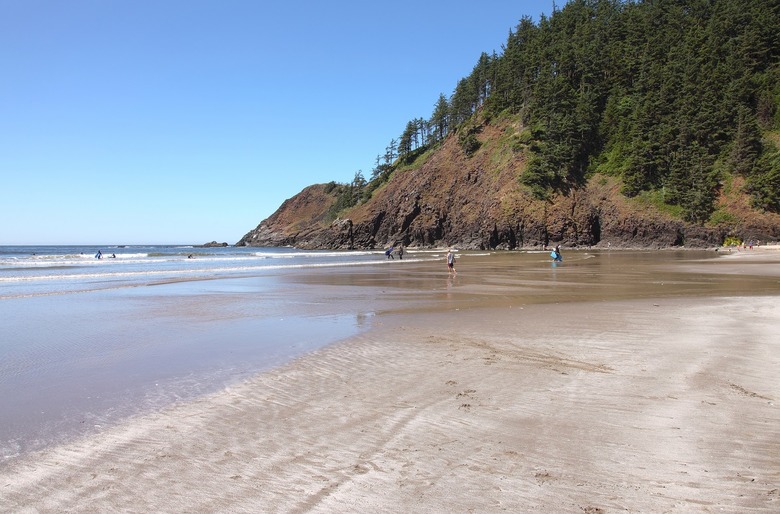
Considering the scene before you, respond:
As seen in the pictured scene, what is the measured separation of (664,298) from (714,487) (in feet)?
48.0

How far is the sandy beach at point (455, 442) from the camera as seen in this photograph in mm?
3934

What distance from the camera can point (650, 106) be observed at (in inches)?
2906

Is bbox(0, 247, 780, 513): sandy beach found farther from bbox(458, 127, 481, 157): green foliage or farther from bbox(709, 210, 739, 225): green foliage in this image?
bbox(458, 127, 481, 157): green foliage

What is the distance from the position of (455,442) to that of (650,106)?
275 feet

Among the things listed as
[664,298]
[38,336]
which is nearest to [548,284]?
[664,298]

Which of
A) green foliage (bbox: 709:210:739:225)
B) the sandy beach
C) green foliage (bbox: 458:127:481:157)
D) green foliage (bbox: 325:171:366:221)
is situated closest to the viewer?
the sandy beach

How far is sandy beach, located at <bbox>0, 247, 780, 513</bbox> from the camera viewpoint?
3.93 metres

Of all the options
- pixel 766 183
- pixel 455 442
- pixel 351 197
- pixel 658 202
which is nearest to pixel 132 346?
pixel 455 442

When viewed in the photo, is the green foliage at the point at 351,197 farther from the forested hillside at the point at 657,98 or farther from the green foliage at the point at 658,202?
the green foliage at the point at 658,202

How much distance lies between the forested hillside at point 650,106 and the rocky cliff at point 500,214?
49.8 inches

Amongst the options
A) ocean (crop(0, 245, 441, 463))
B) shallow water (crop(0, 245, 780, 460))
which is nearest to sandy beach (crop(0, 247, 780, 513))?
ocean (crop(0, 245, 441, 463))

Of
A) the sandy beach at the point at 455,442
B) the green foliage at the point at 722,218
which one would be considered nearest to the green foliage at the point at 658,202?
the green foliage at the point at 722,218

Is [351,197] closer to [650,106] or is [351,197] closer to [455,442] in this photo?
[650,106]

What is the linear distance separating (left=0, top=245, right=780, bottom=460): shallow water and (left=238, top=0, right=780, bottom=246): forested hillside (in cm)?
4572
